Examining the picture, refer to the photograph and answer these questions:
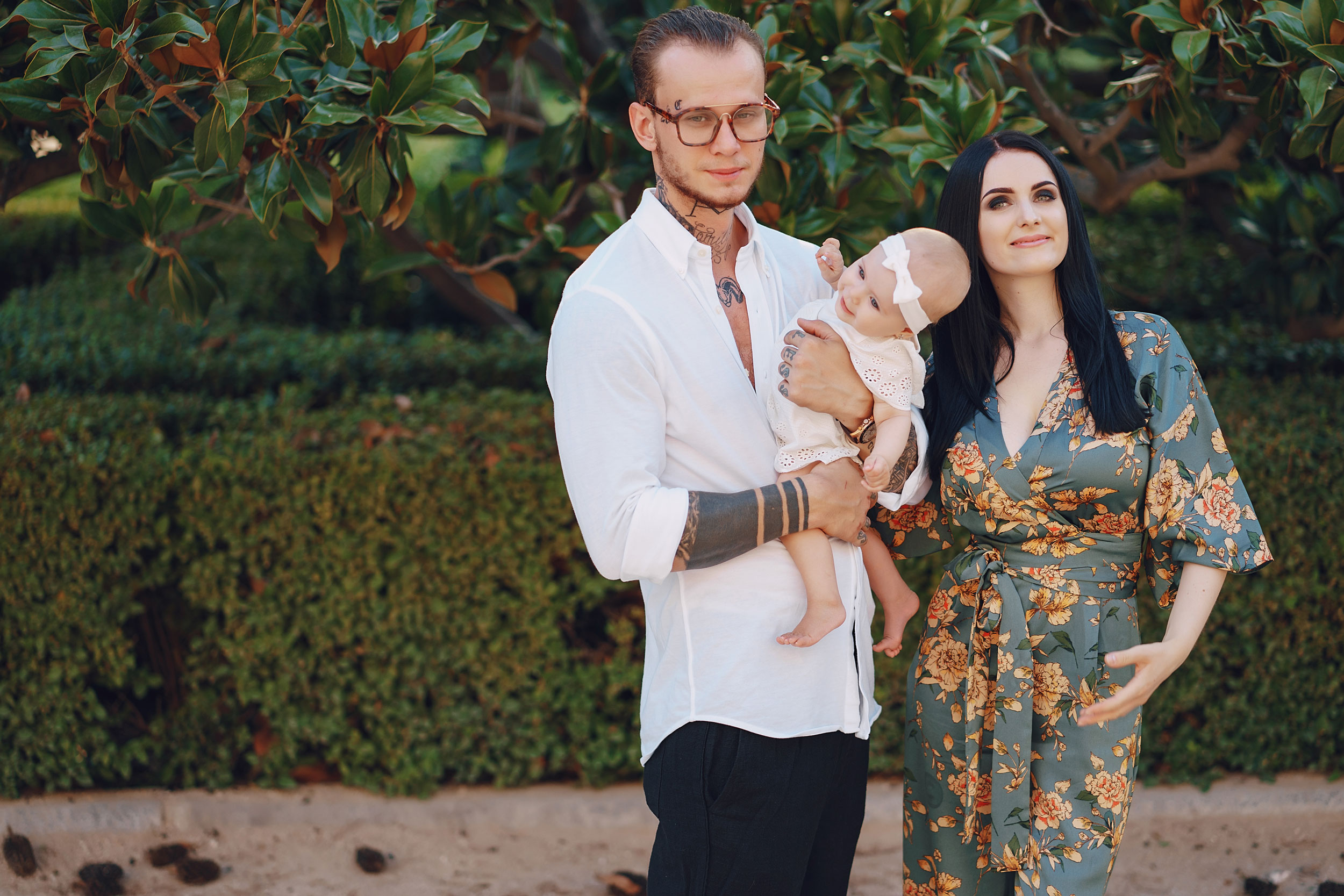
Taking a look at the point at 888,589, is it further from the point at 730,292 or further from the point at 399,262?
the point at 399,262

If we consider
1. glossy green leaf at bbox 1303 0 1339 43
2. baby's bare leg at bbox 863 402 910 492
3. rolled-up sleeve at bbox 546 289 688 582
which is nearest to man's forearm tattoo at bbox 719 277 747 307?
rolled-up sleeve at bbox 546 289 688 582

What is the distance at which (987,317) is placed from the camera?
239cm

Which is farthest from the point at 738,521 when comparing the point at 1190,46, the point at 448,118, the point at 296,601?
the point at 296,601

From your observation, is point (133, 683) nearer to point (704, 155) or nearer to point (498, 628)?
point (498, 628)

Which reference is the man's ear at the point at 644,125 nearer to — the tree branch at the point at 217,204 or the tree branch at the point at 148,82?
the tree branch at the point at 148,82

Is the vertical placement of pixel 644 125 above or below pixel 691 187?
above

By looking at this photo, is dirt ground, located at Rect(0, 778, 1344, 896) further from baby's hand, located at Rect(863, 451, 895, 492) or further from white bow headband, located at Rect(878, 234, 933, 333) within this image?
white bow headband, located at Rect(878, 234, 933, 333)

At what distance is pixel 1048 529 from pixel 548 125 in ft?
8.17

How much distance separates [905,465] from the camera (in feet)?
7.25

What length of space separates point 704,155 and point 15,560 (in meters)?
2.74

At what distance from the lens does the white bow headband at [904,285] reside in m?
2.02

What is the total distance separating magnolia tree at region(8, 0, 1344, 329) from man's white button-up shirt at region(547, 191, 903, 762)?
785 mm

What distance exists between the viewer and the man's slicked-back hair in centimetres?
207

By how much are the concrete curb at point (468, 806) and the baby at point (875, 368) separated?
2076mm
